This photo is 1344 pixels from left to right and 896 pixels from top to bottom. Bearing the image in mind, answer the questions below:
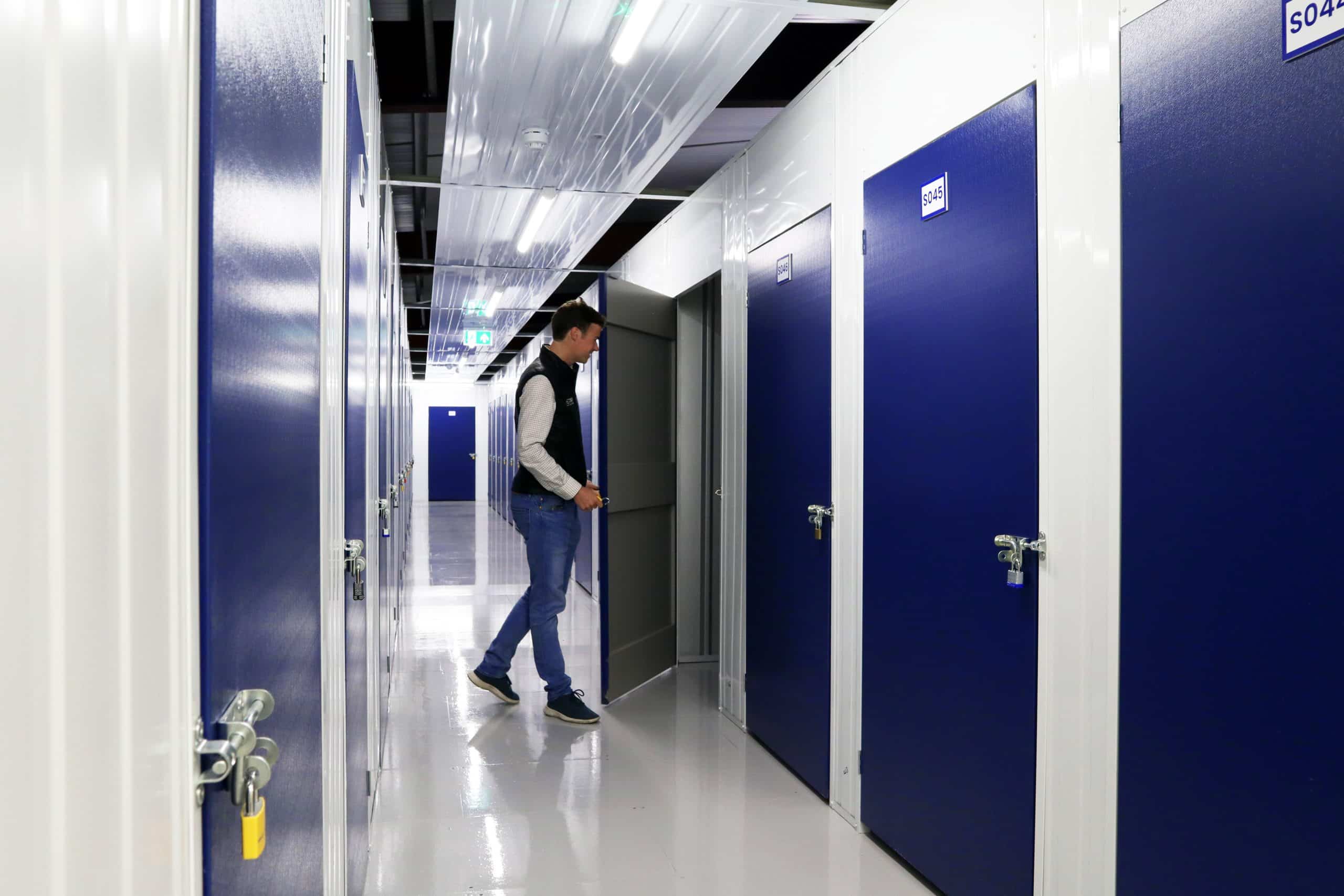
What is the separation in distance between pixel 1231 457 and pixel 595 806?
8.15 feet

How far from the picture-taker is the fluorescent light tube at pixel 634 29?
314 cm

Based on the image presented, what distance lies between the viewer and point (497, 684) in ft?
15.5

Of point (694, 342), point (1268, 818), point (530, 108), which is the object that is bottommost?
point (1268, 818)

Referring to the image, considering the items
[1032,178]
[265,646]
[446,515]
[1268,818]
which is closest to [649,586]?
[1032,178]

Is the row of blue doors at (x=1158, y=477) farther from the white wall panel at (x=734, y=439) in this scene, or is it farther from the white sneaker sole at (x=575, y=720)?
the white sneaker sole at (x=575, y=720)

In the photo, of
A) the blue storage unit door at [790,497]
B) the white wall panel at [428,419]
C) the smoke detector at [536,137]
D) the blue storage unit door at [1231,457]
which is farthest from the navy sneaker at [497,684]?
the white wall panel at [428,419]

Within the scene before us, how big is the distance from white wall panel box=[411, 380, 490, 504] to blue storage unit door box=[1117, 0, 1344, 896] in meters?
19.8

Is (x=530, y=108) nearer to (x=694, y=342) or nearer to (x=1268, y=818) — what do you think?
(x=694, y=342)

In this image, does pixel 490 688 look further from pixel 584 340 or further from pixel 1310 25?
pixel 1310 25

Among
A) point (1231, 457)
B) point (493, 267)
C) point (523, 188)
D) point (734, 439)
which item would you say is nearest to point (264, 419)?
point (1231, 457)

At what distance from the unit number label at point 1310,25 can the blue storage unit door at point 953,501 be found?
73cm

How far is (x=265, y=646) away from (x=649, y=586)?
4145 mm

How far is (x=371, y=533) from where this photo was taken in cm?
340

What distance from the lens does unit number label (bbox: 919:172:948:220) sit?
2781mm
